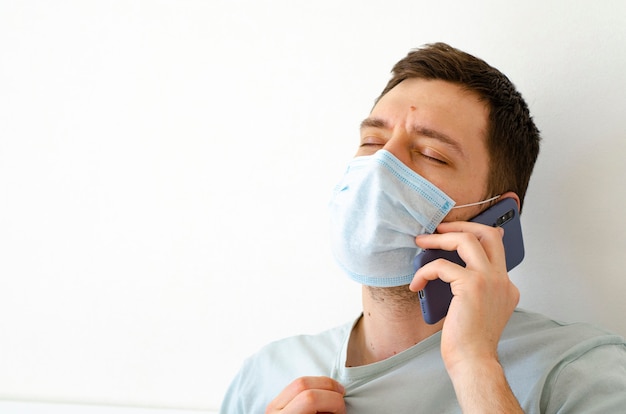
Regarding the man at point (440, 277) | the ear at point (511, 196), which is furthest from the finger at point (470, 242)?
the ear at point (511, 196)

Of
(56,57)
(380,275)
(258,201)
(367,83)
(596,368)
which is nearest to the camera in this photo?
(596,368)

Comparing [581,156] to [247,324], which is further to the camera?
[247,324]

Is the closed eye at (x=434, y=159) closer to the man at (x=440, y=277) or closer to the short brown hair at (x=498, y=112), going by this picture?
the man at (x=440, y=277)

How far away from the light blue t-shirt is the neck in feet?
0.15

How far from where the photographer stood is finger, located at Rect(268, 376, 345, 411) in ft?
4.16

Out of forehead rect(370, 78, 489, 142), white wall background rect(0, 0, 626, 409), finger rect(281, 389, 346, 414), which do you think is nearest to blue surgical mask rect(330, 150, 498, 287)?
forehead rect(370, 78, 489, 142)

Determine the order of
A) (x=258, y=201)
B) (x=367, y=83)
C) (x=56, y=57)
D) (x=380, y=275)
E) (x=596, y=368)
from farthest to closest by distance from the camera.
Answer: (x=56, y=57)
(x=258, y=201)
(x=367, y=83)
(x=380, y=275)
(x=596, y=368)

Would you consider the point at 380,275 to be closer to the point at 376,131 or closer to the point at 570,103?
the point at 376,131

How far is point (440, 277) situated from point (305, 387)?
0.34 metres

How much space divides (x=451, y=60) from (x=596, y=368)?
66cm

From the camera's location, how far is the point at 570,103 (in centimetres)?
144

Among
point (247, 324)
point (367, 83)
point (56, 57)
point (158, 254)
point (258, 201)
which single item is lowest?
point (247, 324)

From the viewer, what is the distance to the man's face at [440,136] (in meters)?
1.29

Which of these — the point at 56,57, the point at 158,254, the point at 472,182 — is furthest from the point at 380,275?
the point at 56,57
